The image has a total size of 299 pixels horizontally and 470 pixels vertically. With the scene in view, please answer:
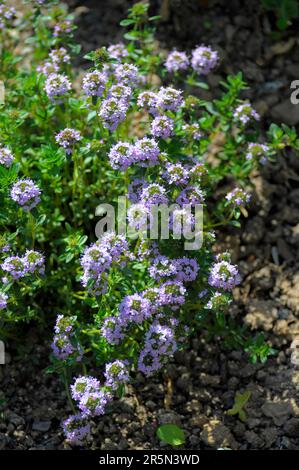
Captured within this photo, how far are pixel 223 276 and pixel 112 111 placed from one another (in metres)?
0.89

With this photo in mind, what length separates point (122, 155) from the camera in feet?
10.5

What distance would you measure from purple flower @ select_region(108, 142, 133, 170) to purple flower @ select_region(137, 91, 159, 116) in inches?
11.4

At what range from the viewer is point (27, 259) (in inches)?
125

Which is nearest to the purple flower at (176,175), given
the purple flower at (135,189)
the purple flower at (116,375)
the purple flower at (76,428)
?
the purple flower at (135,189)

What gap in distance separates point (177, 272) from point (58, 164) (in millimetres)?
787

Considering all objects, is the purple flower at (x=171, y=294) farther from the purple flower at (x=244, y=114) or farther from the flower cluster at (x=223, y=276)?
the purple flower at (x=244, y=114)

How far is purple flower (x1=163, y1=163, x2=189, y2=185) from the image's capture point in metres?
3.19

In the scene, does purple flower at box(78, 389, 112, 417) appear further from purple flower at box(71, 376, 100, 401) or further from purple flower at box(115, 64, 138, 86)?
purple flower at box(115, 64, 138, 86)

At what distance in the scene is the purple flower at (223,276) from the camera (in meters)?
3.15

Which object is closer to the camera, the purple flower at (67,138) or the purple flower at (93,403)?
the purple flower at (93,403)

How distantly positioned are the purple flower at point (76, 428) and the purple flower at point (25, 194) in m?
0.96

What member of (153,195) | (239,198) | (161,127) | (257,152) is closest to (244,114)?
(257,152)
